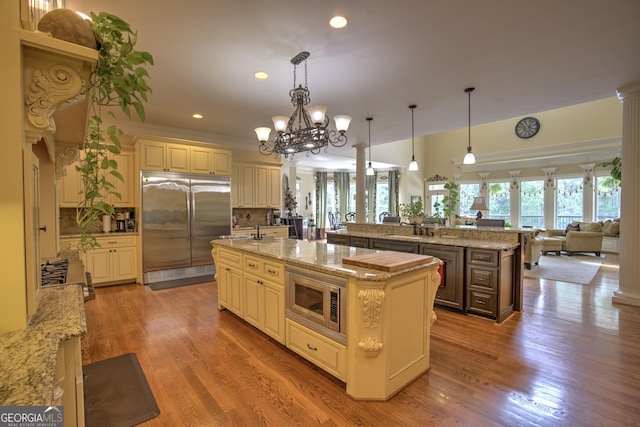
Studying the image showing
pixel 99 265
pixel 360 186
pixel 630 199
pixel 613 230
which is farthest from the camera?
pixel 613 230

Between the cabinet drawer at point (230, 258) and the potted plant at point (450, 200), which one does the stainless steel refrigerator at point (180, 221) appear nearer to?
the cabinet drawer at point (230, 258)

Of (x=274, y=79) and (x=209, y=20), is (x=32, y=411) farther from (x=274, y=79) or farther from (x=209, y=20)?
(x=274, y=79)

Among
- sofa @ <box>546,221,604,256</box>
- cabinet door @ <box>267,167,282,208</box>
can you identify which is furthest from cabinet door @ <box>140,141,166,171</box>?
sofa @ <box>546,221,604,256</box>

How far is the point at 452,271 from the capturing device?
12.1 ft

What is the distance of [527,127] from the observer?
396 inches

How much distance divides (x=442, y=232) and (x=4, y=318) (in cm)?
432

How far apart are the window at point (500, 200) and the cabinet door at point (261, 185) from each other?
876cm

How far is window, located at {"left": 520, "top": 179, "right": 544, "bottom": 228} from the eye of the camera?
1013cm

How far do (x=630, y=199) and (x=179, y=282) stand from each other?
6695 mm

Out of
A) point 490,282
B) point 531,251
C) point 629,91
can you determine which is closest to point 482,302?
point 490,282

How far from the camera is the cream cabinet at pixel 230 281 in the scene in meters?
3.28

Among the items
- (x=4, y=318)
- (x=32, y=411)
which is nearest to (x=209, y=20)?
(x=4, y=318)

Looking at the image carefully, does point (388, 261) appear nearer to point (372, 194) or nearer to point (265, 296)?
point (265, 296)

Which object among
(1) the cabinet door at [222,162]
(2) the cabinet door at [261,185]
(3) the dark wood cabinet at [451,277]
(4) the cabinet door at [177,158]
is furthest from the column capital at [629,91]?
(4) the cabinet door at [177,158]
